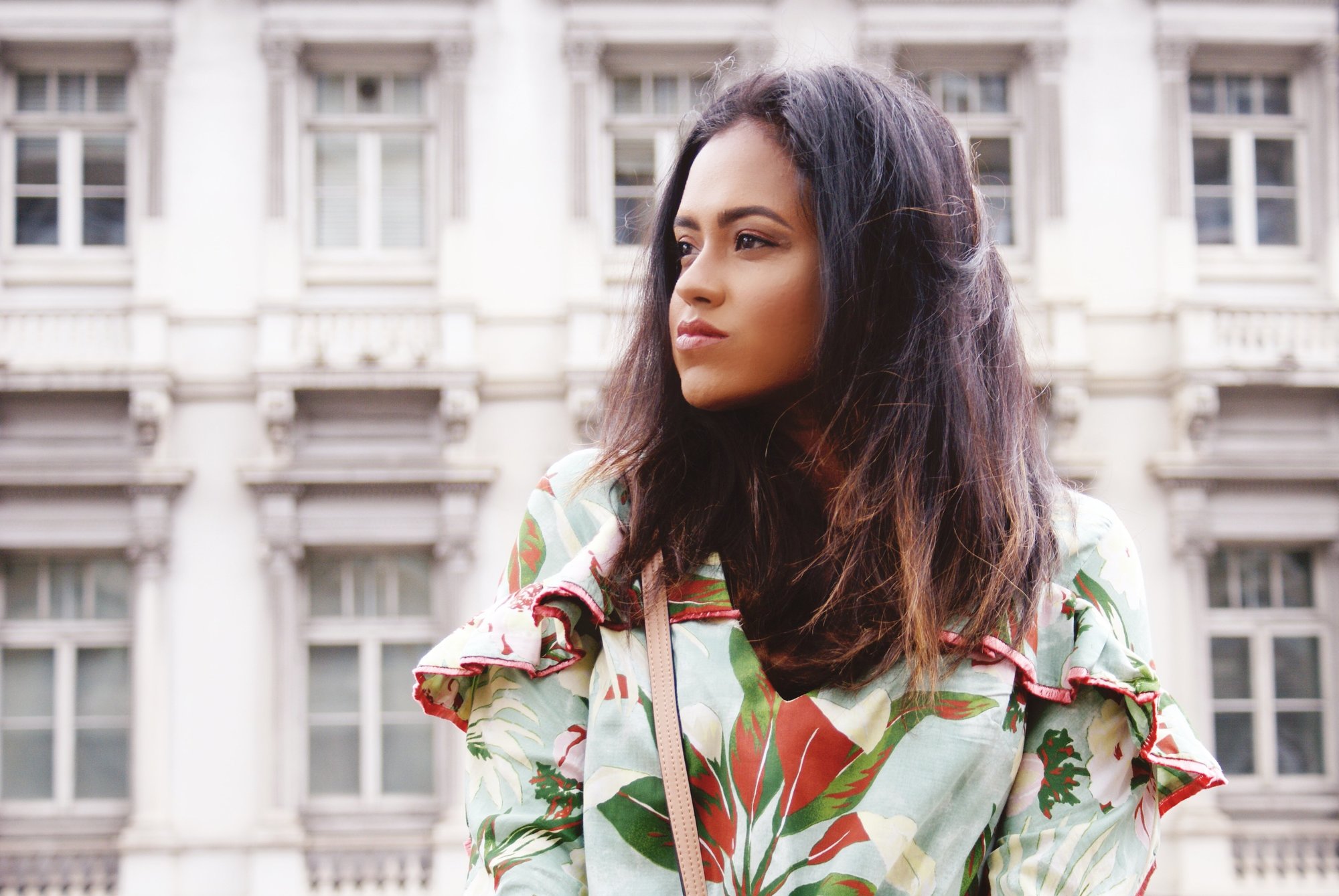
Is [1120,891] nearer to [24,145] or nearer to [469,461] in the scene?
[469,461]

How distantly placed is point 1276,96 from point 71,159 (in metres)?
8.34

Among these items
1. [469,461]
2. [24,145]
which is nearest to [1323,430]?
[469,461]

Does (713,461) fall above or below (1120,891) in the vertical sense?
above

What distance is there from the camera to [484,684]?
Answer: 49.4 inches

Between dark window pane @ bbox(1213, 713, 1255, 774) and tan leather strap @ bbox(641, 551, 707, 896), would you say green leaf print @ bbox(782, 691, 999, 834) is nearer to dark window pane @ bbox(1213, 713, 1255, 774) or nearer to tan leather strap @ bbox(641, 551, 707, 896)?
tan leather strap @ bbox(641, 551, 707, 896)

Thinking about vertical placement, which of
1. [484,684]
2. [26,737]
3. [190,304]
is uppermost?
[190,304]

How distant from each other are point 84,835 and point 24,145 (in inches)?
181

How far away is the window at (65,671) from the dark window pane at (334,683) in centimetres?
122

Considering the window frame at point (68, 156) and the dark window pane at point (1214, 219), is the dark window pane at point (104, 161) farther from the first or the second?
the dark window pane at point (1214, 219)

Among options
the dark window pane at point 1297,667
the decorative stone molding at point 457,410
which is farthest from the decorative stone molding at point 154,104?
the dark window pane at point 1297,667

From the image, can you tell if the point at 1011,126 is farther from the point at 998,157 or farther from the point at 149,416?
the point at 149,416

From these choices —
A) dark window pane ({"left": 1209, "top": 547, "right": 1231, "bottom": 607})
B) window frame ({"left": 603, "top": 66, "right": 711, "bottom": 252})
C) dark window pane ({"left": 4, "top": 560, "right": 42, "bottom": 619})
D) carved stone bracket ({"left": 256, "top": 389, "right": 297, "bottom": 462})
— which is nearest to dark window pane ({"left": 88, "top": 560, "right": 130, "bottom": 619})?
dark window pane ({"left": 4, "top": 560, "right": 42, "bottom": 619})

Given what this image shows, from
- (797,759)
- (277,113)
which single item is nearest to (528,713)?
(797,759)

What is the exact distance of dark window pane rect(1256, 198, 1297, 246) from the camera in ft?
32.2
